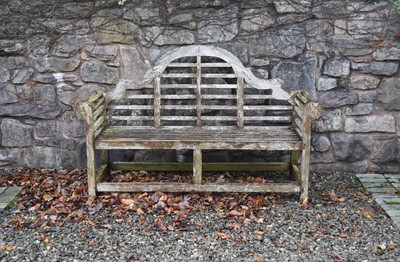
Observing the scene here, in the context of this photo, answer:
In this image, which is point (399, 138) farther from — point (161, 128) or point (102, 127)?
point (102, 127)

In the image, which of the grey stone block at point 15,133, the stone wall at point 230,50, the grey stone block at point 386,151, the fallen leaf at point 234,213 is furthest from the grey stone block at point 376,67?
the grey stone block at point 15,133

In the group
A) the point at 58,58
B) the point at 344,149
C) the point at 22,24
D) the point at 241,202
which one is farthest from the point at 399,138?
the point at 22,24

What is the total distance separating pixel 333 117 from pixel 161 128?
65.6 inches

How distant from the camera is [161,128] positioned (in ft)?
15.0

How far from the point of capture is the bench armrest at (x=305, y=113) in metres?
4.00

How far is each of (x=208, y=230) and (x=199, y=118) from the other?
1239 millimetres

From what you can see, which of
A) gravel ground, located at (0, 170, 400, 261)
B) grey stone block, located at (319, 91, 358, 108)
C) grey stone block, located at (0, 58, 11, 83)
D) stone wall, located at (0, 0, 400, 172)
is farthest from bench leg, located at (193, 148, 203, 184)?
grey stone block, located at (0, 58, 11, 83)

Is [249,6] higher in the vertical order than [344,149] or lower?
higher

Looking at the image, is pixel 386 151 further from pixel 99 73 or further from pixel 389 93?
pixel 99 73

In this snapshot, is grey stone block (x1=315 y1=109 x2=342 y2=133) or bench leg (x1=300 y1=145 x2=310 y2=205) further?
grey stone block (x1=315 y1=109 x2=342 y2=133)

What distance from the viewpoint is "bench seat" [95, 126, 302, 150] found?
4.12 m

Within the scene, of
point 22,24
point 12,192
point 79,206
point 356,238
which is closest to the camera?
point 356,238

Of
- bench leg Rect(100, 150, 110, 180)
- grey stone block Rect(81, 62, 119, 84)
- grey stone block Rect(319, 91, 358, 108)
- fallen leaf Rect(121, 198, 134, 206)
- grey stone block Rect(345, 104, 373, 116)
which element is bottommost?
fallen leaf Rect(121, 198, 134, 206)

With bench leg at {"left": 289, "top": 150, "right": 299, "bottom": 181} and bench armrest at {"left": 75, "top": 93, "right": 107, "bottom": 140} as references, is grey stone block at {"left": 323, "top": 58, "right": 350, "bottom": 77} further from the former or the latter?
bench armrest at {"left": 75, "top": 93, "right": 107, "bottom": 140}
